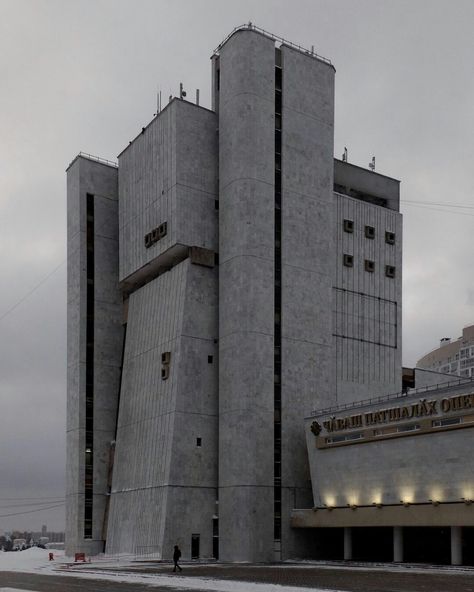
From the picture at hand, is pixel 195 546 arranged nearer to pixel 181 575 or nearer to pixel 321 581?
pixel 181 575

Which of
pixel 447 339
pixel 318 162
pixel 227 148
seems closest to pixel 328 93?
pixel 318 162

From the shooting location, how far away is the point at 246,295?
74375 mm

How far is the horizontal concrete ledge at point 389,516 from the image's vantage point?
5734cm

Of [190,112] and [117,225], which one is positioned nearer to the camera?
[190,112]

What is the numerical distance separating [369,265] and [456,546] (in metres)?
33.5

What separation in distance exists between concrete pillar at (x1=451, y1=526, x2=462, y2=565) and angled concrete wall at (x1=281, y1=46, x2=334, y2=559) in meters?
18.1

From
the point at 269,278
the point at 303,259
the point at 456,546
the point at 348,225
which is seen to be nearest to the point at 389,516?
the point at 456,546

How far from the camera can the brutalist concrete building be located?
2889 inches

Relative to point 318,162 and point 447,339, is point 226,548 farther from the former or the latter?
point 447,339

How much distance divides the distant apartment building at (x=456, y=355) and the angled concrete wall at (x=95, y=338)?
10582 centimetres

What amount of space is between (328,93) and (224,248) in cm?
1861

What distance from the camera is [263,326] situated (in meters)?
74.4

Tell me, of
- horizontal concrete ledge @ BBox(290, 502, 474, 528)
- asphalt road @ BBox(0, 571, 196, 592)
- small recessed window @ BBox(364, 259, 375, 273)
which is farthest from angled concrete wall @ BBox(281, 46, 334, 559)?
asphalt road @ BBox(0, 571, 196, 592)

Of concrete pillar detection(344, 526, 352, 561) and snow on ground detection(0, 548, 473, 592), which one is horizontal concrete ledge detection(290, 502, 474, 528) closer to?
concrete pillar detection(344, 526, 352, 561)
